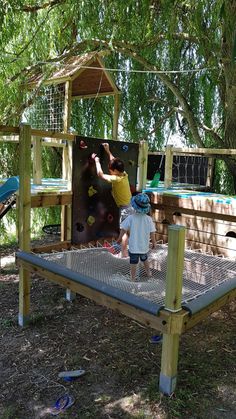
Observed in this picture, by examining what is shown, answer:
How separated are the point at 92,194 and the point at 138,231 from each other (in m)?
0.94

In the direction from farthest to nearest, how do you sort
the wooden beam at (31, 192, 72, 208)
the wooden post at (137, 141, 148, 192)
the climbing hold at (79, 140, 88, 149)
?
the wooden post at (137, 141, 148, 192) → the climbing hold at (79, 140, 88, 149) → the wooden beam at (31, 192, 72, 208)

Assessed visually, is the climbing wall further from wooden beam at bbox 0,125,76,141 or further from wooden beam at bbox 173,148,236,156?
wooden beam at bbox 173,148,236,156

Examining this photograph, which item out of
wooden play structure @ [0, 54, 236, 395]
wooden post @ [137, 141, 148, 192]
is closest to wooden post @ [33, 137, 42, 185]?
wooden play structure @ [0, 54, 236, 395]

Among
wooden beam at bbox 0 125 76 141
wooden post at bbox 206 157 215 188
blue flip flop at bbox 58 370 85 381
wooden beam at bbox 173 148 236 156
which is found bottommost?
blue flip flop at bbox 58 370 85 381

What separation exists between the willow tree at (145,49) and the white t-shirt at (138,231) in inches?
57.9

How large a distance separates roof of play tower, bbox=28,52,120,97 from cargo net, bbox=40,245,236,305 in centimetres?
228

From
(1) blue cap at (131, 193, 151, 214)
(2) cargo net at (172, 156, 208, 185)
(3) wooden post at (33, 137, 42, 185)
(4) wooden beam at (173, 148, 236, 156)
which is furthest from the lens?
(2) cargo net at (172, 156, 208, 185)

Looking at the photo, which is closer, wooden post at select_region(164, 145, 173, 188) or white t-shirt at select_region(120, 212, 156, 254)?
white t-shirt at select_region(120, 212, 156, 254)

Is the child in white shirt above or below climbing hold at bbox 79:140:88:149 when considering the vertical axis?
below

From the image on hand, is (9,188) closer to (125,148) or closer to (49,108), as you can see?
(125,148)

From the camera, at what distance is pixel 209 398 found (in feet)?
8.09

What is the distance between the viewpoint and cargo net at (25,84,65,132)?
4.97m

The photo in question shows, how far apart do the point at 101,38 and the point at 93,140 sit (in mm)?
1695

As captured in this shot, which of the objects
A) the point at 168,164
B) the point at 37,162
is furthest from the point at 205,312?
the point at 37,162
